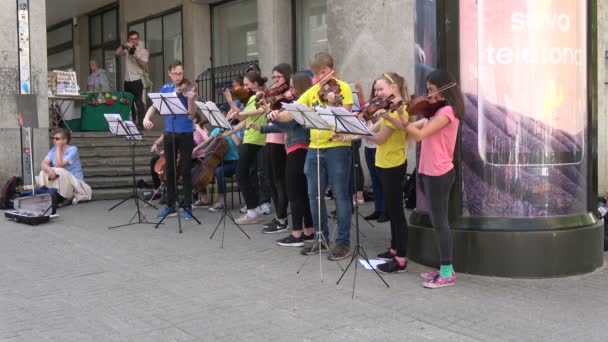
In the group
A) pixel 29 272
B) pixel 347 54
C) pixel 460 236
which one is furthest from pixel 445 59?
pixel 347 54

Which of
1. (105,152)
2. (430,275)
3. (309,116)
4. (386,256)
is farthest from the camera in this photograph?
(105,152)

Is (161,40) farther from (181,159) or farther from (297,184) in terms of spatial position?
(297,184)

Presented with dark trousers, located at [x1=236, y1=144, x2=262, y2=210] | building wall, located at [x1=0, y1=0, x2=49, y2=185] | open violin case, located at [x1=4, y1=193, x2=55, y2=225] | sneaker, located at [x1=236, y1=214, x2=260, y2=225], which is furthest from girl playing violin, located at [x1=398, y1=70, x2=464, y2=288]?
building wall, located at [x1=0, y1=0, x2=49, y2=185]

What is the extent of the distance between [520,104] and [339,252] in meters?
2.16

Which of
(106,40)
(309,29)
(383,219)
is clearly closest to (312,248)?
(383,219)

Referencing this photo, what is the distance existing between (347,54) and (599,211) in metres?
6.41

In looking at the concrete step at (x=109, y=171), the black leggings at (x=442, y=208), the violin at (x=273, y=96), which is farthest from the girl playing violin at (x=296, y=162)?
the concrete step at (x=109, y=171)

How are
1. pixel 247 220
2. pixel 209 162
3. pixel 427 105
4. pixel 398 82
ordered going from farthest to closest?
pixel 209 162
pixel 247 220
pixel 398 82
pixel 427 105

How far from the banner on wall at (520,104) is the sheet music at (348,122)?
4.02ft

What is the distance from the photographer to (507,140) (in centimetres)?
576

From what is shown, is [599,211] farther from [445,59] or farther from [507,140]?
[445,59]

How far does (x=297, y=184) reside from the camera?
275 inches

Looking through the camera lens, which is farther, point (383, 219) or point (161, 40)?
point (161, 40)

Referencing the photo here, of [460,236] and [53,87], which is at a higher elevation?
[53,87]
